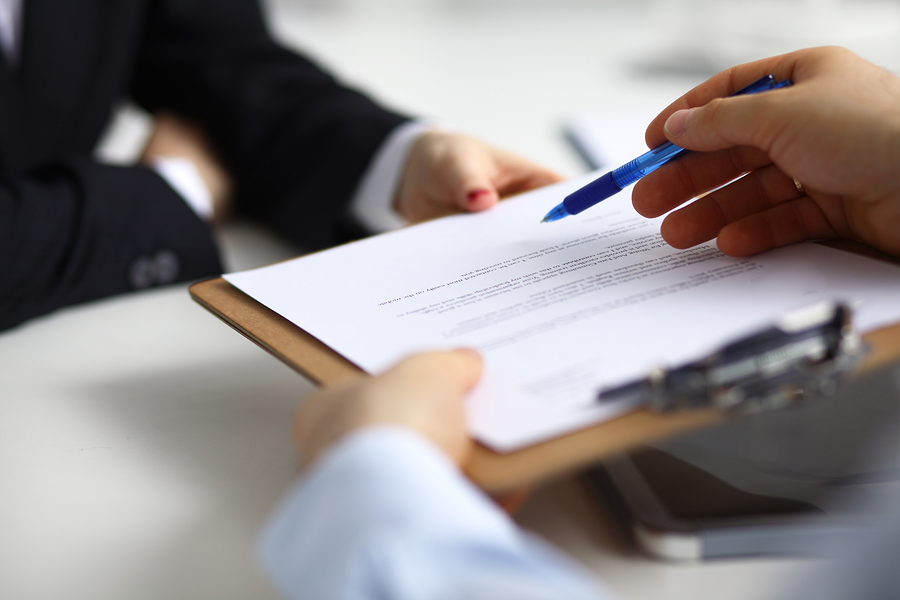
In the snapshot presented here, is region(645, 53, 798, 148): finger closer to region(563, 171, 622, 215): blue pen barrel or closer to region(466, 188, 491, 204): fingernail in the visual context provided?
region(563, 171, 622, 215): blue pen barrel

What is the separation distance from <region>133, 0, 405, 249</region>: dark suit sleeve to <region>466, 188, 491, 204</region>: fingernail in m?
0.22

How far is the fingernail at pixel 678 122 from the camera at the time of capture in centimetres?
47

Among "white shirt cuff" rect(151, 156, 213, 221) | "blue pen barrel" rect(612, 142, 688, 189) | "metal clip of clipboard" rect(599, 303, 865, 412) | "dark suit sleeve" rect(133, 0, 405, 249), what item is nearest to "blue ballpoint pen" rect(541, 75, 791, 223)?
"blue pen barrel" rect(612, 142, 688, 189)

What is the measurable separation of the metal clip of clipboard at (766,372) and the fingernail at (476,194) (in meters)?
0.32

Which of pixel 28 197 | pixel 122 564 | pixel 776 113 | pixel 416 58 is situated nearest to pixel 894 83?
pixel 776 113

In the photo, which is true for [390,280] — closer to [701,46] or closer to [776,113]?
[776,113]

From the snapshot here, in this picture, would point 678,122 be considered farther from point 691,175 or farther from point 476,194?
point 476,194

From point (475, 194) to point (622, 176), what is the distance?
0.14 m

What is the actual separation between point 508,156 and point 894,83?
33 cm

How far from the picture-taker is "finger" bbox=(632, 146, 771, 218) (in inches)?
20.6

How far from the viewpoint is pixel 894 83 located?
0.45m

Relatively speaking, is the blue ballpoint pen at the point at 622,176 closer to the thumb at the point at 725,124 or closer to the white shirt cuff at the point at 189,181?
the thumb at the point at 725,124

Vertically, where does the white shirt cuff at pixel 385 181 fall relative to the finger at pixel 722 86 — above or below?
below

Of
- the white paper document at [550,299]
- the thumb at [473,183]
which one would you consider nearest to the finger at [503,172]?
the thumb at [473,183]
